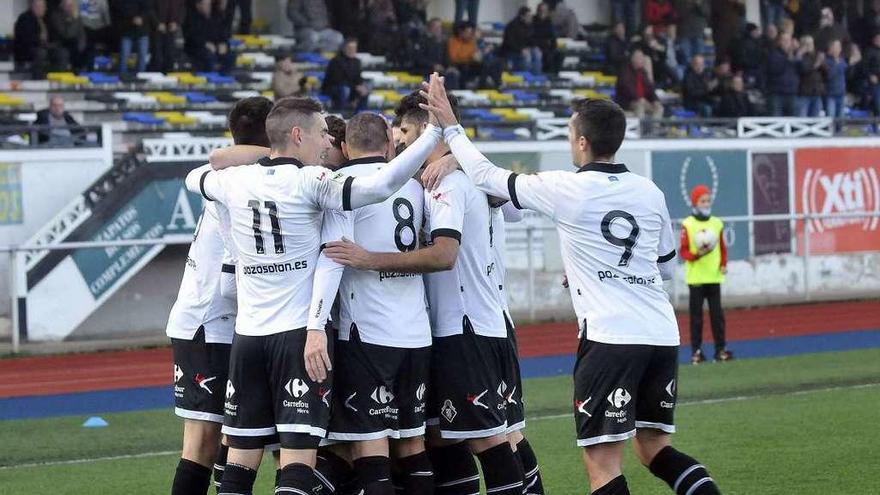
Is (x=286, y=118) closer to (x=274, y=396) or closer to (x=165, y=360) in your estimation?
(x=274, y=396)

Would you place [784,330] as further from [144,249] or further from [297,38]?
[297,38]

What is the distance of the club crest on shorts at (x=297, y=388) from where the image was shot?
21.2ft

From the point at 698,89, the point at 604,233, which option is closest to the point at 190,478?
the point at 604,233

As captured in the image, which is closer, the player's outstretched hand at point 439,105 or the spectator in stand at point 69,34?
the player's outstretched hand at point 439,105

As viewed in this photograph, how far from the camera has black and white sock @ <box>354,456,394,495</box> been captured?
21.7 feet

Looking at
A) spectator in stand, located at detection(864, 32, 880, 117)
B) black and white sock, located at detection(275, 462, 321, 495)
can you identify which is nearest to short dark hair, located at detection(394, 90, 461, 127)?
black and white sock, located at detection(275, 462, 321, 495)

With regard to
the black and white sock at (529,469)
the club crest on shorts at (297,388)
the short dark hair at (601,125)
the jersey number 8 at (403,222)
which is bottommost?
the black and white sock at (529,469)

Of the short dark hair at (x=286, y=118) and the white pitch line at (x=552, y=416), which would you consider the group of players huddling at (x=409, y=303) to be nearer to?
the short dark hair at (x=286, y=118)

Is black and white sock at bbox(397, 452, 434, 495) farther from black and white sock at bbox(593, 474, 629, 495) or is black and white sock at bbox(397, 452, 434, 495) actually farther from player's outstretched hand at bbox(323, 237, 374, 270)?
player's outstretched hand at bbox(323, 237, 374, 270)

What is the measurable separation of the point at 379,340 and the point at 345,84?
17.0m

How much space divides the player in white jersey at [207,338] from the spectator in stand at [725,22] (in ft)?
79.2

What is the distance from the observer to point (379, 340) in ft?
22.0

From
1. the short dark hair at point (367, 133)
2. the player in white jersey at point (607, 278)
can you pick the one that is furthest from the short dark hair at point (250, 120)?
the player in white jersey at point (607, 278)

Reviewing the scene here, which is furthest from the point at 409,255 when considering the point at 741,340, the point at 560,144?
the point at 560,144
